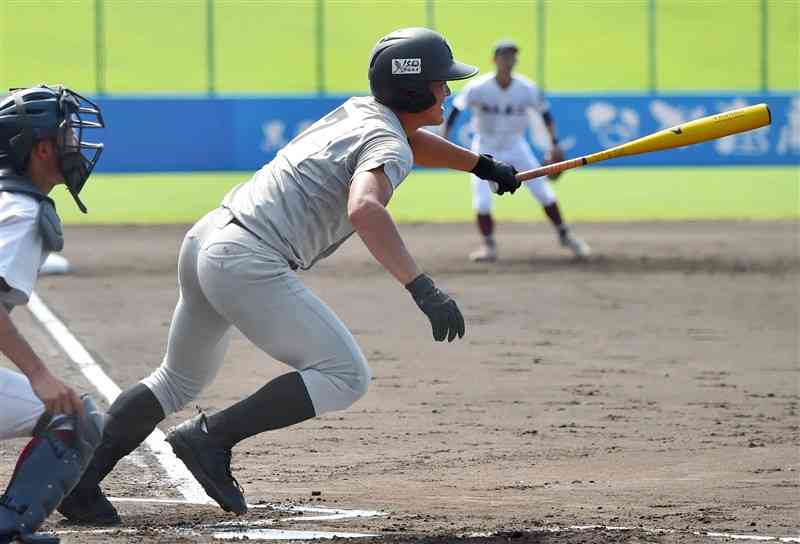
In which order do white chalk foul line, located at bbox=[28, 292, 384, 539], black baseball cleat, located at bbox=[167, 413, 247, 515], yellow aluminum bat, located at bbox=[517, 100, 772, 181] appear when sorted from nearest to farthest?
black baseball cleat, located at bbox=[167, 413, 247, 515] → white chalk foul line, located at bbox=[28, 292, 384, 539] → yellow aluminum bat, located at bbox=[517, 100, 772, 181]

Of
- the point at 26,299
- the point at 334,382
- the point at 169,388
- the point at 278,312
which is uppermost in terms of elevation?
the point at 26,299

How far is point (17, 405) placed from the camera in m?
4.80

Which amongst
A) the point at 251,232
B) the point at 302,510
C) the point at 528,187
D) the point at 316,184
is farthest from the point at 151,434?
the point at 528,187

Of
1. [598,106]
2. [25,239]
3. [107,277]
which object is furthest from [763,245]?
[25,239]

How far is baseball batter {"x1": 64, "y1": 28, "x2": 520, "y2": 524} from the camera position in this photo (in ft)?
17.4

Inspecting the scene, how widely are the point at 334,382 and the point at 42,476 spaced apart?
1081 millimetres

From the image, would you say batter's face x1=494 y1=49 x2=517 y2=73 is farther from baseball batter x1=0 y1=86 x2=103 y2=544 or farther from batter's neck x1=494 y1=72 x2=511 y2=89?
baseball batter x1=0 y1=86 x2=103 y2=544

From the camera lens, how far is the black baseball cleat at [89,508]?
5781 mm

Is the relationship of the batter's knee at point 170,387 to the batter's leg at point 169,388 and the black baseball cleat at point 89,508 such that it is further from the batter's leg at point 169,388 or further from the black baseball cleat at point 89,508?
the black baseball cleat at point 89,508

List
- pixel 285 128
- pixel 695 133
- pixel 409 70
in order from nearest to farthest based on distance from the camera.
→ pixel 409 70 < pixel 695 133 < pixel 285 128

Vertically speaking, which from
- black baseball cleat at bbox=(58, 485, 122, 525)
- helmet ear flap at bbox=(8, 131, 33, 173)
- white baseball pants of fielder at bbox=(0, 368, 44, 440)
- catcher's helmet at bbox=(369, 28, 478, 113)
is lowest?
black baseball cleat at bbox=(58, 485, 122, 525)

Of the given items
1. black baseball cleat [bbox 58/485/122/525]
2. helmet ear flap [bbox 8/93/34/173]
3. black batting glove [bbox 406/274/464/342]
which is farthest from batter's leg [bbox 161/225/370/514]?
helmet ear flap [bbox 8/93/34/173]

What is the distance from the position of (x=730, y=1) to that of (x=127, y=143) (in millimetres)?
21313

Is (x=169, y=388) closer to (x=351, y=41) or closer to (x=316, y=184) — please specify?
A: (x=316, y=184)
